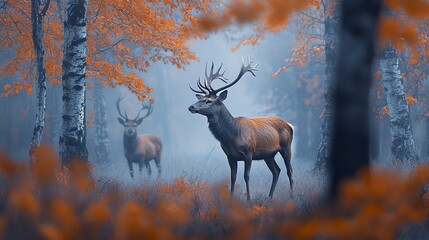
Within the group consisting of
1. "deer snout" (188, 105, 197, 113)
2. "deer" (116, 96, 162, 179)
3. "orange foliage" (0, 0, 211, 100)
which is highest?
"orange foliage" (0, 0, 211, 100)

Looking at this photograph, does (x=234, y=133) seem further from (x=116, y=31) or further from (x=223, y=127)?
(x=116, y=31)

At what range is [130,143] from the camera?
56.0 ft

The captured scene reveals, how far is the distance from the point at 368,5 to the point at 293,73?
26101 millimetres

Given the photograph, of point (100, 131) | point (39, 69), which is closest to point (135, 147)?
point (100, 131)

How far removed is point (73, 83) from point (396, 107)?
7772 millimetres

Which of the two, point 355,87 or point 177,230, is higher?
point 355,87

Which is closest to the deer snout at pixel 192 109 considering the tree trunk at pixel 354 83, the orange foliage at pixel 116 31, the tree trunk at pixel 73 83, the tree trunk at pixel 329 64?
the tree trunk at pixel 73 83

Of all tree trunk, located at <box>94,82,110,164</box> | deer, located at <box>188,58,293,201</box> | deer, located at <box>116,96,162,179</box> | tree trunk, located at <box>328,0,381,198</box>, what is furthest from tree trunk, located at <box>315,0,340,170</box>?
tree trunk, located at <box>94,82,110,164</box>

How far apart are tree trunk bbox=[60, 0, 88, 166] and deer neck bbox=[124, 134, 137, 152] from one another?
7.54 meters

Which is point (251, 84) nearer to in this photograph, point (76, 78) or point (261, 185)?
point (261, 185)

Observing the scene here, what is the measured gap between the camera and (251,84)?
4025 centimetres

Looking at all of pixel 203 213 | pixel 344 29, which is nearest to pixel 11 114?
pixel 203 213

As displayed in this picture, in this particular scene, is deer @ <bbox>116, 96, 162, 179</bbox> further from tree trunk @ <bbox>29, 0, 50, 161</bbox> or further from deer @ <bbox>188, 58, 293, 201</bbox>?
deer @ <bbox>188, 58, 293, 201</bbox>

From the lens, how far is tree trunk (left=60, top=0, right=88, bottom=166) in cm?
927
